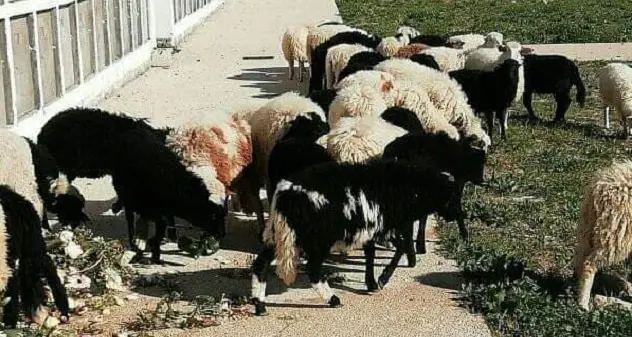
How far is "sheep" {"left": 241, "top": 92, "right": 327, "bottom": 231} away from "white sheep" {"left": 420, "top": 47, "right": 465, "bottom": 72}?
181 inches

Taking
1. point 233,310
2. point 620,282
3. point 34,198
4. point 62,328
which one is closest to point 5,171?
point 34,198

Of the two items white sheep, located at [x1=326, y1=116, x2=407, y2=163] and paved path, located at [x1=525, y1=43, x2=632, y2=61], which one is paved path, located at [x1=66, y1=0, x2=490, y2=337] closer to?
white sheep, located at [x1=326, y1=116, x2=407, y2=163]

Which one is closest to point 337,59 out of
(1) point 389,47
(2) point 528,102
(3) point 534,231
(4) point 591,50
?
(1) point 389,47

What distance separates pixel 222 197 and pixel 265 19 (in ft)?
69.5

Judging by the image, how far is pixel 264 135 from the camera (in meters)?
8.62

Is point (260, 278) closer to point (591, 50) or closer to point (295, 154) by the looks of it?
point (295, 154)

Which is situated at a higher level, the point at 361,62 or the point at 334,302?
the point at 361,62

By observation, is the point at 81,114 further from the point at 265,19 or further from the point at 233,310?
the point at 265,19

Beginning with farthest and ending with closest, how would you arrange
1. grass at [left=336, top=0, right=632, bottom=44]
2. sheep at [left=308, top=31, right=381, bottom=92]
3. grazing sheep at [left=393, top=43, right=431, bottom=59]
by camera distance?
grass at [left=336, top=0, right=632, bottom=44]
sheep at [left=308, top=31, right=381, bottom=92]
grazing sheep at [left=393, top=43, right=431, bottom=59]

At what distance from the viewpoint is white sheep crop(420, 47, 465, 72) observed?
13029 millimetres

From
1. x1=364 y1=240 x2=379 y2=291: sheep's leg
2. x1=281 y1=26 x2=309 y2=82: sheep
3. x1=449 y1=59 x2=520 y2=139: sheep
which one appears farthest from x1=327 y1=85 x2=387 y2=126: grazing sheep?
x1=281 y1=26 x2=309 y2=82: sheep

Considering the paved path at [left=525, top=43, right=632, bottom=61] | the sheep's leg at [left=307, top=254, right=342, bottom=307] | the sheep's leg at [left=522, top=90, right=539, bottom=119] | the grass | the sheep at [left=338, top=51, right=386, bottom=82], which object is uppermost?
the sheep at [left=338, top=51, right=386, bottom=82]

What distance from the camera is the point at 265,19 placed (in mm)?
28359

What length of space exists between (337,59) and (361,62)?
3.65 ft
